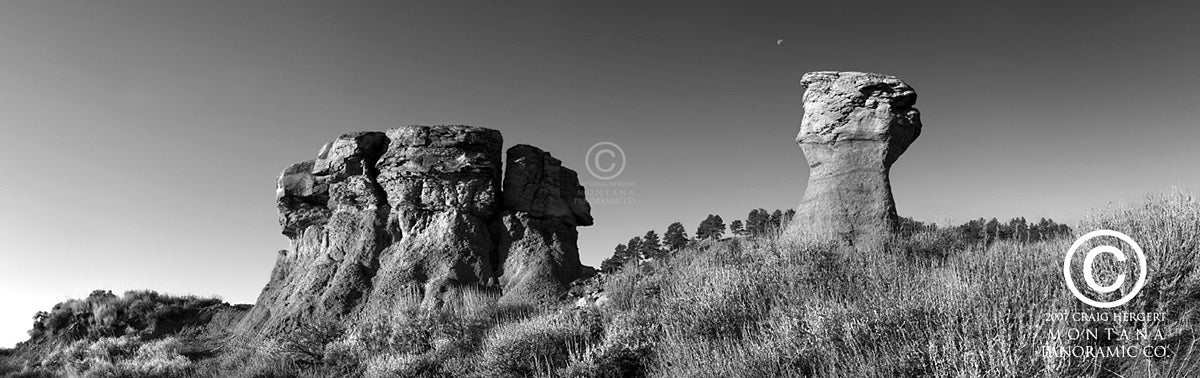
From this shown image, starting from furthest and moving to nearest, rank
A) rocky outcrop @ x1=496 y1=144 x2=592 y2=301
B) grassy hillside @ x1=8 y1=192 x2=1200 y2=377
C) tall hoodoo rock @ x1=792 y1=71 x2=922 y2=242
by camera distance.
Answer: rocky outcrop @ x1=496 y1=144 x2=592 y2=301
tall hoodoo rock @ x1=792 y1=71 x2=922 y2=242
grassy hillside @ x1=8 y1=192 x2=1200 y2=377

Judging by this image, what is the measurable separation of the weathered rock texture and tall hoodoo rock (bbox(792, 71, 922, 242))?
745 cm

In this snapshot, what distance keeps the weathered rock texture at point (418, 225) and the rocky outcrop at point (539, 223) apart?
0.13 ft

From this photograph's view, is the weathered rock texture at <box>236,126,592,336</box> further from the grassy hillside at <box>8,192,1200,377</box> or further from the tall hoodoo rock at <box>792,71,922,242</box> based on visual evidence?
the tall hoodoo rock at <box>792,71,922,242</box>

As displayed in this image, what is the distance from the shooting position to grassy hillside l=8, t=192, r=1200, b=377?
16.5 ft

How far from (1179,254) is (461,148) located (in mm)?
16038

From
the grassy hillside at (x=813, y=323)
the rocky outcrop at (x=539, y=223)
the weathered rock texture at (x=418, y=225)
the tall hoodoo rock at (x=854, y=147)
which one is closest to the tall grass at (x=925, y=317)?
the grassy hillside at (x=813, y=323)

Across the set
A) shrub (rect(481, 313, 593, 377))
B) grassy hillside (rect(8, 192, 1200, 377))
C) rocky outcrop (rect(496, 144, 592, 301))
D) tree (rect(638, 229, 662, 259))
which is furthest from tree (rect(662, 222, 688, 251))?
shrub (rect(481, 313, 593, 377))

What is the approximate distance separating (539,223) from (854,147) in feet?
31.5

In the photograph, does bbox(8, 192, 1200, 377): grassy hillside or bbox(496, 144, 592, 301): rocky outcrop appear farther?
bbox(496, 144, 592, 301): rocky outcrop

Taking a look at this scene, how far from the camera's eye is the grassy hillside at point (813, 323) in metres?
5.04

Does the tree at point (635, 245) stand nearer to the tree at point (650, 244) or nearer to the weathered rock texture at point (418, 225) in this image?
the tree at point (650, 244)

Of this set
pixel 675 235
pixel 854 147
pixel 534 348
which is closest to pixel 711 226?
pixel 675 235

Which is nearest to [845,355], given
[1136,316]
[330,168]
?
[1136,316]
